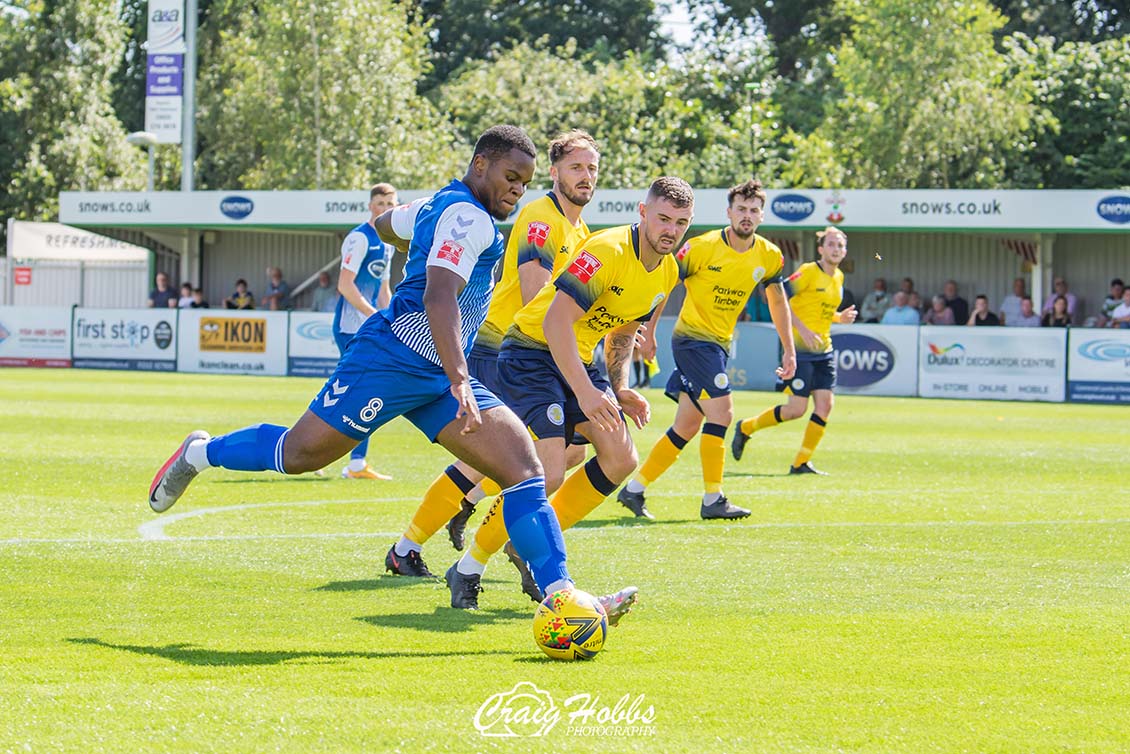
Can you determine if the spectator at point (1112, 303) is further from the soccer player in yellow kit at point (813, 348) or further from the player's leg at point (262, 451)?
the player's leg at point (262, 451)

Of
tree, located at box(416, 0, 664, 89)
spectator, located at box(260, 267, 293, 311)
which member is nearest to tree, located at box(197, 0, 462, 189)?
Result: spectator, located at box(260, 267, 293, 311)

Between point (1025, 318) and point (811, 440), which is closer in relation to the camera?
point (811, 440)

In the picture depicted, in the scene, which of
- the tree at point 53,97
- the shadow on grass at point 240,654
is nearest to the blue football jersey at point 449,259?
the shadow on grass at point 240,654

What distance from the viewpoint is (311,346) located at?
3200cm

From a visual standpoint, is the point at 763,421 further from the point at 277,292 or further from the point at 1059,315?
the point at 277,292

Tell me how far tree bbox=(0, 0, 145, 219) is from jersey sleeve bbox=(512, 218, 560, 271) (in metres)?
47.7

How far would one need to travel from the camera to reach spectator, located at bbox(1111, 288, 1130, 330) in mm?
28062

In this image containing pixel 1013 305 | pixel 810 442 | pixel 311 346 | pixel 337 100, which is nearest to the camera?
pixel 810 442

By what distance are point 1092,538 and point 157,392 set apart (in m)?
18.3

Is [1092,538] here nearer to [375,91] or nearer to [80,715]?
[80,715]

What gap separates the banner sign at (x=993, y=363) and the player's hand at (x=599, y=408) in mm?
21820

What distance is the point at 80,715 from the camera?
4.80 m

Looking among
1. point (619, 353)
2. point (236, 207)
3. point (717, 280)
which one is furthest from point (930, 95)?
point (619, 353)

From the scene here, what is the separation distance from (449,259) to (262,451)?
1234 mm
